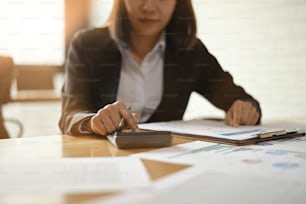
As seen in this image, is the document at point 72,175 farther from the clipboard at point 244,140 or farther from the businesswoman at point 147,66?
the businesswoman at point 147,66

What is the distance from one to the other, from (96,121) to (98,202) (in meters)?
0.40

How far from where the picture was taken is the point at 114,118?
0.76 m

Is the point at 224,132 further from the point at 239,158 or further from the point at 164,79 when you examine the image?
the point at 164,79

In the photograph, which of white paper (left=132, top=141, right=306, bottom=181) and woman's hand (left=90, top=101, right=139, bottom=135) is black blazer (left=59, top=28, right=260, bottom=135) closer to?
woman's hand (left=90, top=101, right=139, bottom=135)

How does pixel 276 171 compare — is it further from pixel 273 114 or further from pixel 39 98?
pixel 39 98

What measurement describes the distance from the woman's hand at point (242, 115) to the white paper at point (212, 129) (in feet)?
0.09

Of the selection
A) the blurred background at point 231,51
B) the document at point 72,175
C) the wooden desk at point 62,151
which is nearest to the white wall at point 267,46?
the blurred background at point 231,51

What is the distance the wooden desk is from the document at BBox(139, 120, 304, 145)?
2.3 inches

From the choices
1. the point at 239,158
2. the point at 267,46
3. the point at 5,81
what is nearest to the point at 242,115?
the point at 239,158

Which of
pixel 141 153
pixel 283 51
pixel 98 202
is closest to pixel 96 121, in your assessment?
pixel 141 153

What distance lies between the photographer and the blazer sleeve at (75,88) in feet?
3.05

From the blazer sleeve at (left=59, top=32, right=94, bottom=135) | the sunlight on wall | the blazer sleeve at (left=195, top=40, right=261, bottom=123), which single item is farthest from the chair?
the blazer sleeve at (left=195, top=40, right=261, bottom=123)

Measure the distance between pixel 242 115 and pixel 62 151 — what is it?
1.51 ft

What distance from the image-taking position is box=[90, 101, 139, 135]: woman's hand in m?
0.76
